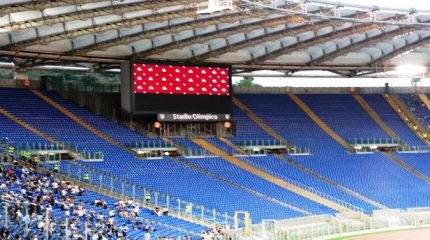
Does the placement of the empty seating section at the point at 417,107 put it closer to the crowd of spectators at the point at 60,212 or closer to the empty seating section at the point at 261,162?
the empty seating section at the point at 261,162

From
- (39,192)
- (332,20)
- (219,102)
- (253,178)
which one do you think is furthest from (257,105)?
(39,192)

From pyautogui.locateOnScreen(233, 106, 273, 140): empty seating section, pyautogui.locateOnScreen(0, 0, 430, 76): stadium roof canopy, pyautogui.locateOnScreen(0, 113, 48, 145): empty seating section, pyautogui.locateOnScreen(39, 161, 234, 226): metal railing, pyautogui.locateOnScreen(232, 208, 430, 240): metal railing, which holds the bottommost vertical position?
pyautogui.locateOnScreen(232, 208, 430, 240): metal railing

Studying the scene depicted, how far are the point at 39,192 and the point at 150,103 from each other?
16.4m

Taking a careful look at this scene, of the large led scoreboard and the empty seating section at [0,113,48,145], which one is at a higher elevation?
the large led scoreboard

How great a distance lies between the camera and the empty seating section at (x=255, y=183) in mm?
45688

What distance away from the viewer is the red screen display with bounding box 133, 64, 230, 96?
162 ft

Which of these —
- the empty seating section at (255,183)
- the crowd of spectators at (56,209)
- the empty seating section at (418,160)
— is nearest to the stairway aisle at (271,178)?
the empty seating section at (255,183)

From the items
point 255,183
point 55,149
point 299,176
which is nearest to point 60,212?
point 55,149

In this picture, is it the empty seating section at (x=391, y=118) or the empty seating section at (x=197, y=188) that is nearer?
the empty seating section at (x=197, y=188)

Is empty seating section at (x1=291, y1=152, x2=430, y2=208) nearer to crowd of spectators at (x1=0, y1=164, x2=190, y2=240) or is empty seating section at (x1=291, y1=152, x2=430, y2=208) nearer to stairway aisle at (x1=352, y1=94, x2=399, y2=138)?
stairway aisle at (x1=352, y1=94, x2=399, y2=138)

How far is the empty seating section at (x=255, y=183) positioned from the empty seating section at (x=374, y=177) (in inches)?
206

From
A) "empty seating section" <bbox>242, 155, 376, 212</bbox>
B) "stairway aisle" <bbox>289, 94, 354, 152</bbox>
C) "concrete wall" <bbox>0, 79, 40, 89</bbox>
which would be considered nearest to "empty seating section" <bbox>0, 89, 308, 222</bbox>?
"concrete wall" <bbox>0, 79, 40, 89</bbox>

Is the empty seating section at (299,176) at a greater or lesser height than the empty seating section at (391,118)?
lesser

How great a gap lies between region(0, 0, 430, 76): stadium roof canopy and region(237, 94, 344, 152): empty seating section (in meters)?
3.53
